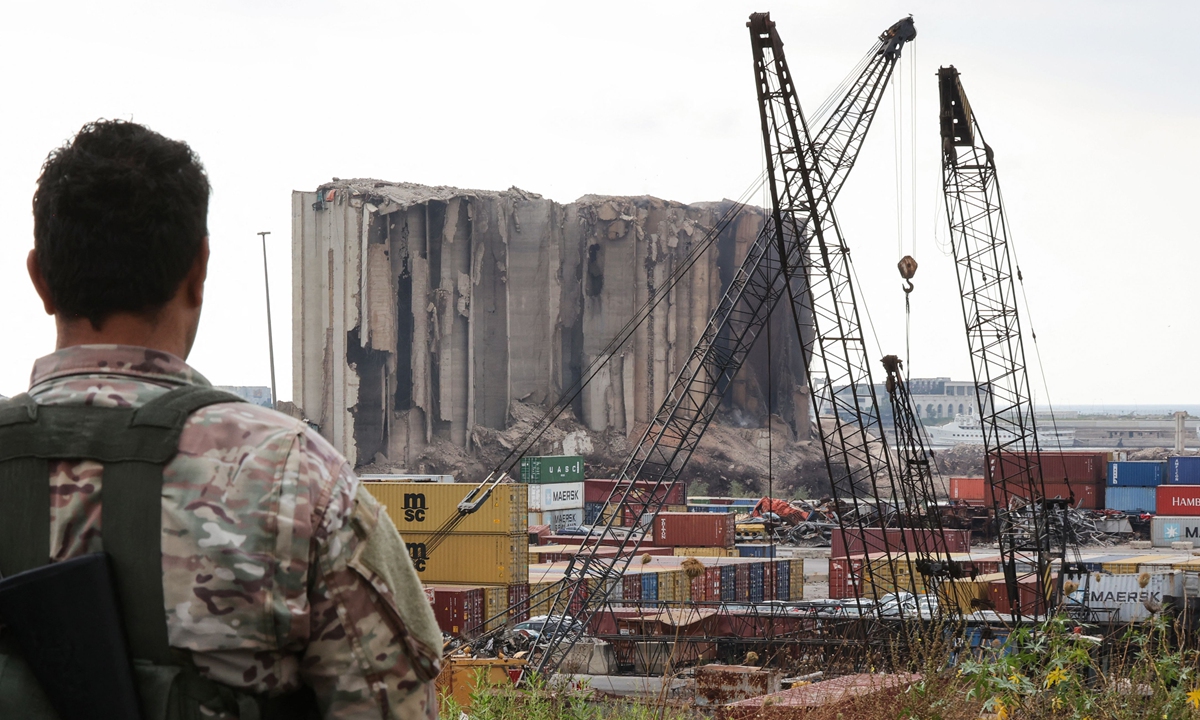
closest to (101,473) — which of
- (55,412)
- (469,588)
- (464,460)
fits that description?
(55,412)

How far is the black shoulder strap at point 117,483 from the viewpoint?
1.84 meters

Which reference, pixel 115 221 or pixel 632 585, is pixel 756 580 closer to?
pixel 632 585

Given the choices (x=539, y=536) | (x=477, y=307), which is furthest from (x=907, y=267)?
(x=477, y=307)

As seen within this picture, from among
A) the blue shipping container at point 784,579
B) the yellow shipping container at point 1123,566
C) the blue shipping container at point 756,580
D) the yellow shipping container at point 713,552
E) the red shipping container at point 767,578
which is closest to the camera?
the yellow shipping container at point 1123,566

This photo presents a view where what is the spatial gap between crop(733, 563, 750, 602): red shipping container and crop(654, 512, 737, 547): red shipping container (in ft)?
36.0

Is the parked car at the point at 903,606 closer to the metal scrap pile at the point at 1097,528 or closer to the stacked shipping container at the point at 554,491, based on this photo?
the metal scrap pile at the point at 1097,528

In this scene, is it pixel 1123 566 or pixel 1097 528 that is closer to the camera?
pixel 1123 566

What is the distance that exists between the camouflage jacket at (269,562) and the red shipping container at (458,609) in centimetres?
3048

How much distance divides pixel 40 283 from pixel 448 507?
34.3 m

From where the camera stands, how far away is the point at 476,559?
35188 millimetres

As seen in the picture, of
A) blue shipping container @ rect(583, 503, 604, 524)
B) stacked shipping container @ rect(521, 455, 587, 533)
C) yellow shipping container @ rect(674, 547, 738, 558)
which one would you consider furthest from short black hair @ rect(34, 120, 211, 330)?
blue shipping container @ rect(583, 503, 604, 524)

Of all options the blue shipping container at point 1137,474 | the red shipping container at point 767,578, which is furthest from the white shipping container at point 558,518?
the blue shipping container at point 1137,474

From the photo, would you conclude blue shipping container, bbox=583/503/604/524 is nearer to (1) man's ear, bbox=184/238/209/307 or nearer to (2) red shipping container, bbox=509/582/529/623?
(2) red shipping container, bbox=509/582/529/623

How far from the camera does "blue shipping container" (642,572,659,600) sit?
38719mm
